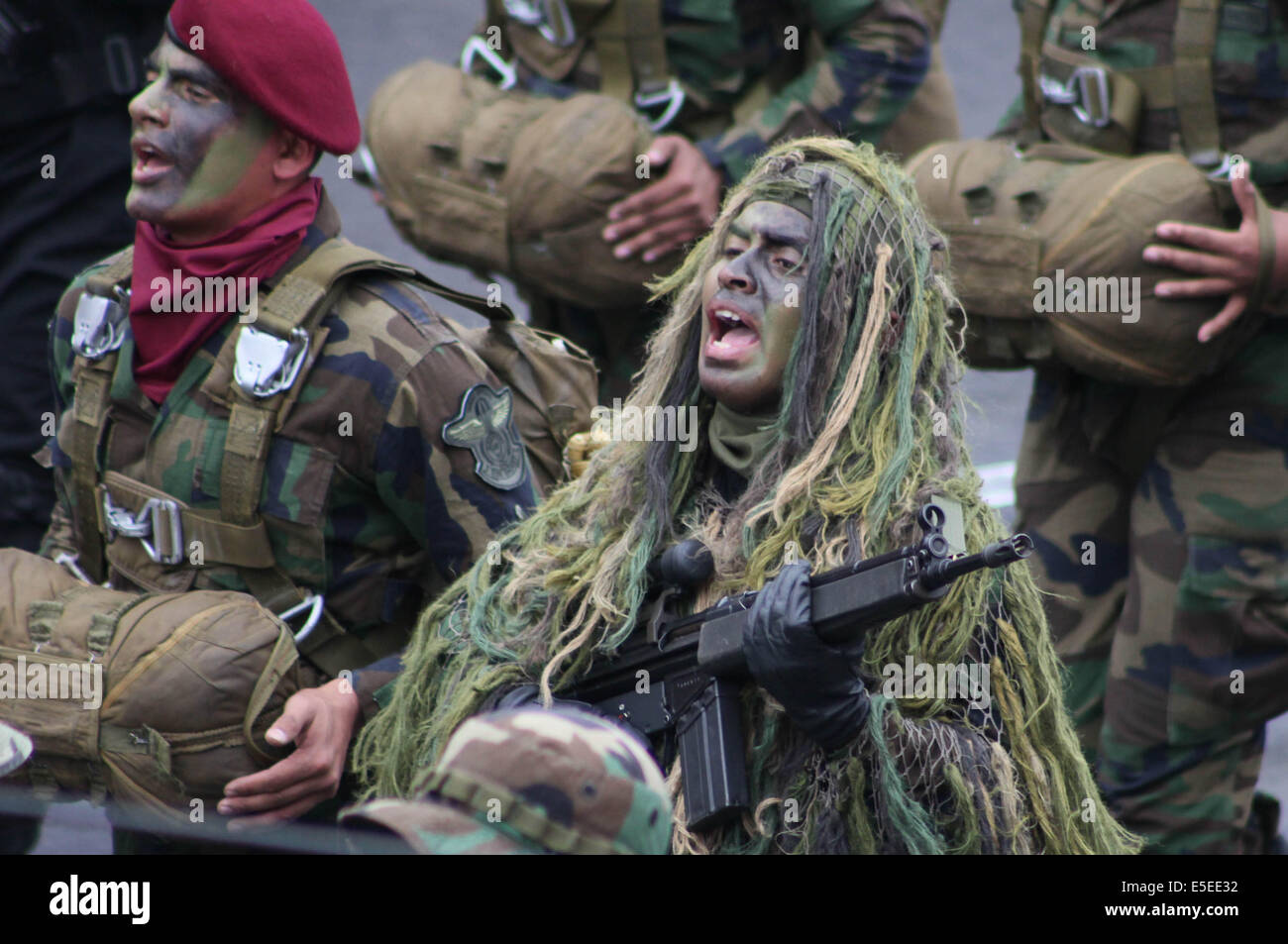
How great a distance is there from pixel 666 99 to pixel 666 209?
350mm

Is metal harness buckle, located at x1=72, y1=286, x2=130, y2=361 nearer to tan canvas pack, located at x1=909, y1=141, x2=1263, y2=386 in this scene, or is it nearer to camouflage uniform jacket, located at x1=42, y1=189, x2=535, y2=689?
camouflage uniform jacket, located at x1=42, y1=189, x2=535, y2=689

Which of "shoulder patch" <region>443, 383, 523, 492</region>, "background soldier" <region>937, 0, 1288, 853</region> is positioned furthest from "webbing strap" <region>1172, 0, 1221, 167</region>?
"shoulder patch" <region>443, 383, 523, 492</region>

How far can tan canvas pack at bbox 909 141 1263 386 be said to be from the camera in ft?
14.7

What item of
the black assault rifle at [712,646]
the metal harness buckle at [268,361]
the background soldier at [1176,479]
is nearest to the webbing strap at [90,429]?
the metal harness buckle at [268,361]

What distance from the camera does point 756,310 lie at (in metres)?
3.44

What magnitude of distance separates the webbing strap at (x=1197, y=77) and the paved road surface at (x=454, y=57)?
3431mm

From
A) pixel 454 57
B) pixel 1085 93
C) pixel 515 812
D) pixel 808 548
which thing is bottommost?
pixel 515 812

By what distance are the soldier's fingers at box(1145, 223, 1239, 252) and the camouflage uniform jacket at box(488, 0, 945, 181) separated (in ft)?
3.05

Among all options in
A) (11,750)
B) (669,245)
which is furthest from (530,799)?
(669,245)

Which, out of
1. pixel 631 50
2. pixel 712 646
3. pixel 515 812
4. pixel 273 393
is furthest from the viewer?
pixel 631 50

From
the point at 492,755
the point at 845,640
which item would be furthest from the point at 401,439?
the point at 492,755

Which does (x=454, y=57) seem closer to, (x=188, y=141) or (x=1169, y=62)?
(x=1169, y=62)

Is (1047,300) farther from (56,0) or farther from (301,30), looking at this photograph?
(56,0)

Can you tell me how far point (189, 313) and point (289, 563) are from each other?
1.71 ft
